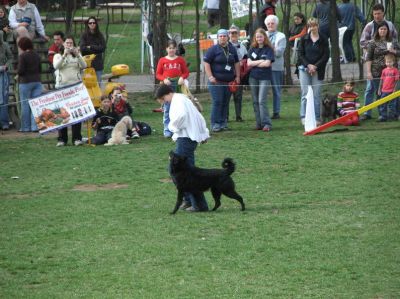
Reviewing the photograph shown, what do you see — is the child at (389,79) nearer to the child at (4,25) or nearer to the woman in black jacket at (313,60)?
the woman in black jacket at (313,60)

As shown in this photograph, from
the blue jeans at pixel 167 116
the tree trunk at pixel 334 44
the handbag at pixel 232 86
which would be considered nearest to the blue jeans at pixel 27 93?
the blue jeans at pixel 167 116

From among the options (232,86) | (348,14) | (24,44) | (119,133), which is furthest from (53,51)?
(348,14)

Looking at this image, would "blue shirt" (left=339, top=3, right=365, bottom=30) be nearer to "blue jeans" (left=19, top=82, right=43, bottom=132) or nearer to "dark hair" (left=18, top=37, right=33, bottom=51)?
"blue jeans" (left=19, top=82, right=43, bottom=132)

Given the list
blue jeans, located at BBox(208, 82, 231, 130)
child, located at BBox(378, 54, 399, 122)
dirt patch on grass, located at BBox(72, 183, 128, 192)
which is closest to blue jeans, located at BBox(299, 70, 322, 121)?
child, located at BBox(378, 54, 399, 122)

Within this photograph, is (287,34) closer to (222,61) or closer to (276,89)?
(276,89)

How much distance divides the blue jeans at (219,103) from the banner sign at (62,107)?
7.50 ft

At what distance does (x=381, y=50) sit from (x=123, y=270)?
11.1 m

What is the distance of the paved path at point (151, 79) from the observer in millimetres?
26906

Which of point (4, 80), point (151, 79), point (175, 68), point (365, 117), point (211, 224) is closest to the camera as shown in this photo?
point (211, 224)

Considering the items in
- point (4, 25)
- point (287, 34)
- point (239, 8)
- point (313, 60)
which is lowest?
point (313, 60)

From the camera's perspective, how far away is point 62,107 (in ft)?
62.1

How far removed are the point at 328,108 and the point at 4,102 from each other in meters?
6.56

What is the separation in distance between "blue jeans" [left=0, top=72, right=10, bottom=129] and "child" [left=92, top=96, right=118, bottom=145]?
120 inches

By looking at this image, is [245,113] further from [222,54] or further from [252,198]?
[252,198]
